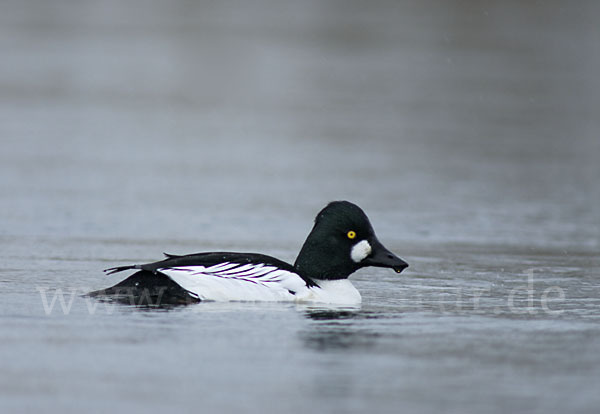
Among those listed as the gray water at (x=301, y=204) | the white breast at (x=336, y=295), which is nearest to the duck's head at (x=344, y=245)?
the white breast at (x=336, y=295)

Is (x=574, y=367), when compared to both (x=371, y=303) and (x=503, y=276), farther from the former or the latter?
(x=503, y=276)

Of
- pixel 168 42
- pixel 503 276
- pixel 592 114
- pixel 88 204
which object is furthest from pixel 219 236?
pixel 168 42

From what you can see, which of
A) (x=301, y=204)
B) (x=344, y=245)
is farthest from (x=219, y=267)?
(x=301, y=204)

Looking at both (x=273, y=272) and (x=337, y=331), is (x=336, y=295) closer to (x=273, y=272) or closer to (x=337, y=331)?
(x=273, y=272)

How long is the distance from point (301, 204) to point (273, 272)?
5.00 meters

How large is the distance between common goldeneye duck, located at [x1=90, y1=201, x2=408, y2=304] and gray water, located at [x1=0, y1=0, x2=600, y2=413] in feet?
0.64

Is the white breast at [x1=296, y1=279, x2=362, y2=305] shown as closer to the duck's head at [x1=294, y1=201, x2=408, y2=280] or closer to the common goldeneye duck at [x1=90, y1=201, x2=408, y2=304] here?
the common goldeneye duck at [x1=90, y1=201, x2=408, y2=304]

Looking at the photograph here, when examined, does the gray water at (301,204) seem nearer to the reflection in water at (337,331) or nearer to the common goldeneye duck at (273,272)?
the reflection in water at (337,331)

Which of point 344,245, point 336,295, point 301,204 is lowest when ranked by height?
point 336,295

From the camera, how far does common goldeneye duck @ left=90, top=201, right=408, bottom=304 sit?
8141 millimetres

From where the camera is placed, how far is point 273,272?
8.41 meters

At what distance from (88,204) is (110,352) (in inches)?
253

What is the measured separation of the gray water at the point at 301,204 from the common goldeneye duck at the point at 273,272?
0.19 meters

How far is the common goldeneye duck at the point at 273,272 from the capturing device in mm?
8141
